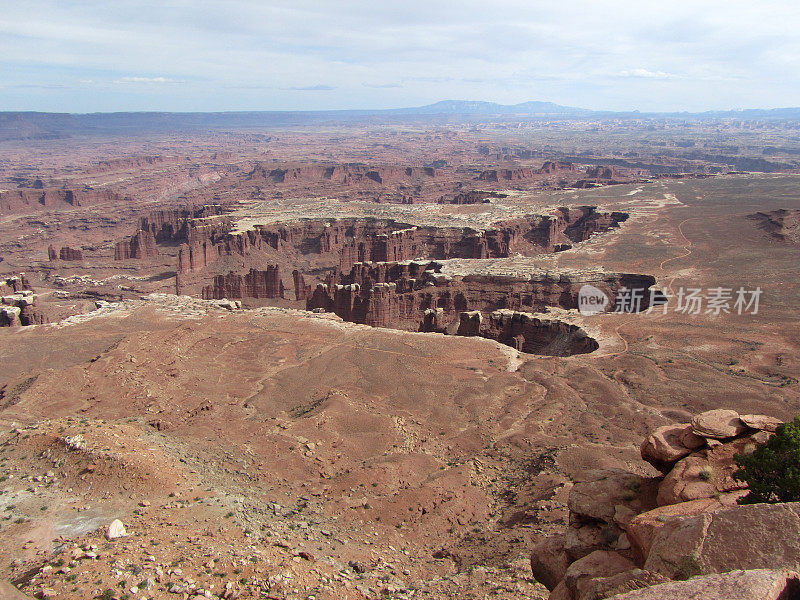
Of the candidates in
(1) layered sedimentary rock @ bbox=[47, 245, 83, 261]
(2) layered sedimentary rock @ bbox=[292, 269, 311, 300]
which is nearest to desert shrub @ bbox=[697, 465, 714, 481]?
(2) layered sedimentary rock @ bbox=[292, 269, 311, 300]

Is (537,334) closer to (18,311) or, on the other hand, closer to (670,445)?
(670,445)

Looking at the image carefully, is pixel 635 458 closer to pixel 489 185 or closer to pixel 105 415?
pixel 105 415

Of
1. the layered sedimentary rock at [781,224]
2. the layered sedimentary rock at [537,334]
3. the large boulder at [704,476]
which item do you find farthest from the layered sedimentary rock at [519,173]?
the large boulder at [704,476]

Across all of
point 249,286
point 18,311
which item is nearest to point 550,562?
point 18,311

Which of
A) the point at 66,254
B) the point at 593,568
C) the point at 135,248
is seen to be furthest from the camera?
the point at 135,248

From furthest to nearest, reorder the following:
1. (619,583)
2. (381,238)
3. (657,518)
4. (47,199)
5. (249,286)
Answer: (47,199) < (381,238) < (249,286) < (657,518) < (619,583)

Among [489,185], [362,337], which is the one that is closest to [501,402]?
[362,337]
